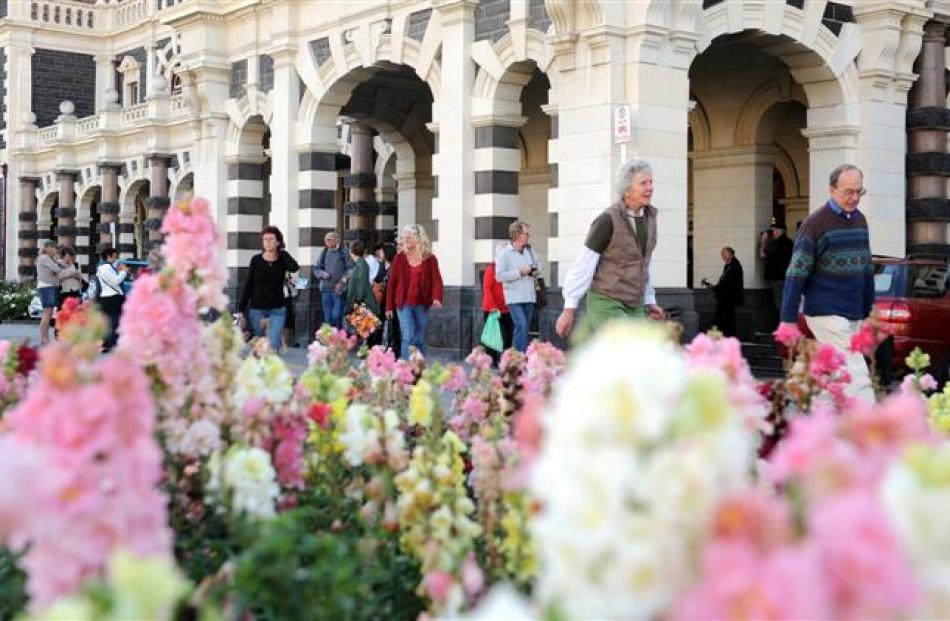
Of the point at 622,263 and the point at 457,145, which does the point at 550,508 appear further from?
the point at 457,145

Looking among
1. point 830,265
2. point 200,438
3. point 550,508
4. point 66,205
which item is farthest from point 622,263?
point 66,205

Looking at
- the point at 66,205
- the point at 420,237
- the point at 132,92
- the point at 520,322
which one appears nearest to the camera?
the point at 420,237

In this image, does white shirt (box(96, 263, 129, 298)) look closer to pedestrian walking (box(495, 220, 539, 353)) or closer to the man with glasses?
pedestrian walking (box(495, 220, 539, 353))

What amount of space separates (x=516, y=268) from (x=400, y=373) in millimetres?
8307

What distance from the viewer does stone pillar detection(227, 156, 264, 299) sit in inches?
868

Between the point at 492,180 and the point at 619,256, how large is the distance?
9022 mm

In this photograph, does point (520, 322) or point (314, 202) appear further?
point (314, 202)

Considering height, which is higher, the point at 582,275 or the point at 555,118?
the point at 555,118

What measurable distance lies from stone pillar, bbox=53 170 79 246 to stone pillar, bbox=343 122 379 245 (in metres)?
13.0

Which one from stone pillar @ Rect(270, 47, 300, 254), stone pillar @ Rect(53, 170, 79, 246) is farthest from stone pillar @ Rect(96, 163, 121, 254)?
stone pillar @ Rect(270, 47, 300, 254)

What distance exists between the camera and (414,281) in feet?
47.4

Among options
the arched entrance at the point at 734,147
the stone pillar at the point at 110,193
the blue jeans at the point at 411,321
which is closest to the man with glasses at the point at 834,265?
the blue jeans at the point at 411,321

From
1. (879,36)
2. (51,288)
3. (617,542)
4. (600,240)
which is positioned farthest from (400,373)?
(51,288)

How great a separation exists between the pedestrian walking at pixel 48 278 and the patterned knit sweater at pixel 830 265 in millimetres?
16179
